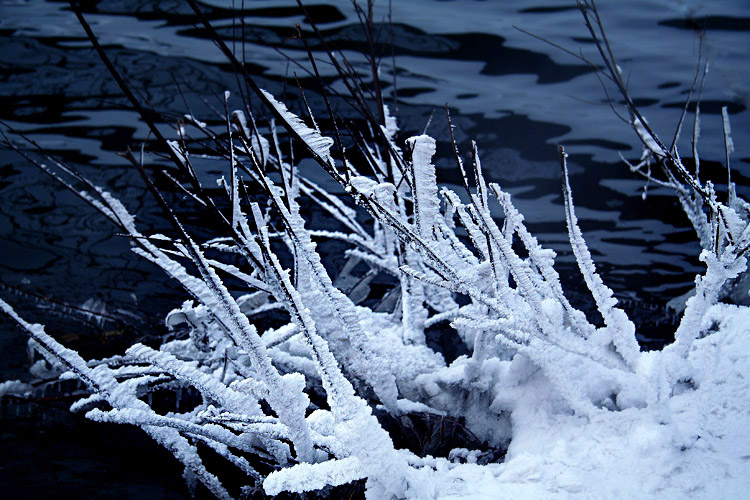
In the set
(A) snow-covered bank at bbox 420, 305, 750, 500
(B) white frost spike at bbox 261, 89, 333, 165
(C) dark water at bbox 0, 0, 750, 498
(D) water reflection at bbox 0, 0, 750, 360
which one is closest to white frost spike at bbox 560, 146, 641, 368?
(A) snow-covered bank at bbox 420, 305, 750, 500

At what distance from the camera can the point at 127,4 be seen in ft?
24.1

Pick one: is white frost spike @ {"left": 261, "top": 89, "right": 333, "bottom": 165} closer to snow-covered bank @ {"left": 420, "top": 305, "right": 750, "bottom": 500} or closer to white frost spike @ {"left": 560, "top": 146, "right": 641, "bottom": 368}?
white frost spike @ {"left": 560, "top": 146, "right": 641, "bottom": 368}

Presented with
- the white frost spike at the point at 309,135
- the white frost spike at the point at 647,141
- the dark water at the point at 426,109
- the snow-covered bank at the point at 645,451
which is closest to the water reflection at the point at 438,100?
the dark water at the point at 426,109

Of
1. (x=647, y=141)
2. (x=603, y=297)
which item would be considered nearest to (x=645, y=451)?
(x=603, y=297)

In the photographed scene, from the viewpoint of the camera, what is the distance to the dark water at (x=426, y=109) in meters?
3.81

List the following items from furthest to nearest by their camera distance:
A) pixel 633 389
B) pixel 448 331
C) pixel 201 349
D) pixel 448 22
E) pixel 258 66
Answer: pixel 448 22 < pixel 258 66 < pixel 448 331 < pixel 201 349 < pixel 633 389

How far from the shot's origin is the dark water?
381 centimetres

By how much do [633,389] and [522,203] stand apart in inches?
113

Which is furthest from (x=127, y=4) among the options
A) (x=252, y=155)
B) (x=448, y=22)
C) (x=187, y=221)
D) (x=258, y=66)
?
(x=252, y=155)

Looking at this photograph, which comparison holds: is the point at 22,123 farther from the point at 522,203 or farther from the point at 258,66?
the point at 522,203

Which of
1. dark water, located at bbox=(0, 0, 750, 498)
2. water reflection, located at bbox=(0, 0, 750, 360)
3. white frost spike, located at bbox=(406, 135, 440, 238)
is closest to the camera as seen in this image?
white frost spike, located at bbox=(406, 135, 440, 238)

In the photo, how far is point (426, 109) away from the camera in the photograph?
5.42 m

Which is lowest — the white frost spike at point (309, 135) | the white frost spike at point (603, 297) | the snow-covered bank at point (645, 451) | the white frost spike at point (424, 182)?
the snow-covered bank at point (645, 451)

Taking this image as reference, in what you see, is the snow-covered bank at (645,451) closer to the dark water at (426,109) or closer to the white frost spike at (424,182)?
the white frost spike at (424,182)
